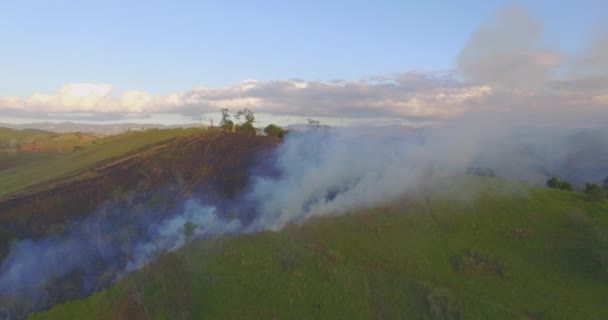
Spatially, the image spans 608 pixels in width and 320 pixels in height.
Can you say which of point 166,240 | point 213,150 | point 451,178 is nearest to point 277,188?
point 166,240

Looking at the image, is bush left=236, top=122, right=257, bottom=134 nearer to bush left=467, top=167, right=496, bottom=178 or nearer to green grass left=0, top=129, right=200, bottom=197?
green grass left=0, top=129, right=200, bottom=197

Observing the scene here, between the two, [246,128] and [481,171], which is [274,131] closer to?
[246,128]

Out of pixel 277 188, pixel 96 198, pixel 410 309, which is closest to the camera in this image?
pixel 410 309

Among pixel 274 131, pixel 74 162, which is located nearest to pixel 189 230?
pixel 274 131

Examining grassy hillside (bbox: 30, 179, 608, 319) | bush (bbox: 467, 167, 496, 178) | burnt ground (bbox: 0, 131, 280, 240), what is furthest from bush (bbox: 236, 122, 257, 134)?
grassy hillside (bbox: 30, 179, 608, 319)

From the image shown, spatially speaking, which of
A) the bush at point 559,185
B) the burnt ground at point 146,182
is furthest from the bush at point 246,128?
the bush at point 559,185

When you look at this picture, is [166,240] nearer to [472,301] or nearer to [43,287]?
[43,287]
